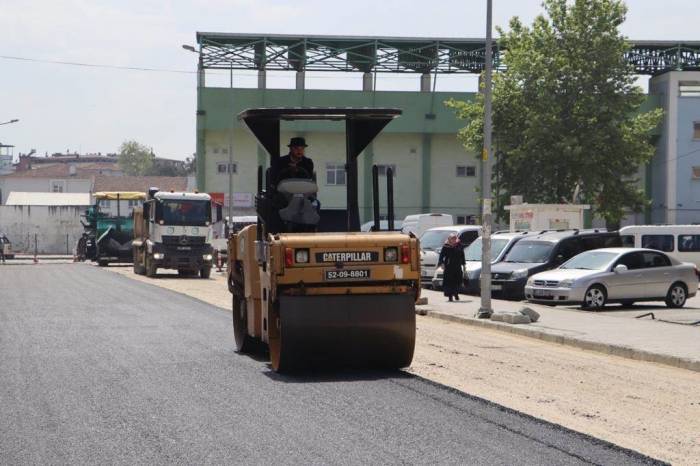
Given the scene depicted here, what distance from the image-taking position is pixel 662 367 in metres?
15.1

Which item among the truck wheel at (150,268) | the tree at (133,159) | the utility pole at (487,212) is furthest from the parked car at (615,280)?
the tree at (133,159)

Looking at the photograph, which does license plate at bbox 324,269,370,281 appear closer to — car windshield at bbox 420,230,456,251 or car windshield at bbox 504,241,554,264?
car windshield at bbox 504,241,554,264

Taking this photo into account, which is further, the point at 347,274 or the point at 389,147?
the point at 389,147

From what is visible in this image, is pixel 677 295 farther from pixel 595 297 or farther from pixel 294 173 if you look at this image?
pixel 294 173

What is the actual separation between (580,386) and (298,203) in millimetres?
3826

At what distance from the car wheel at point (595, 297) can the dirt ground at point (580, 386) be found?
308 inches

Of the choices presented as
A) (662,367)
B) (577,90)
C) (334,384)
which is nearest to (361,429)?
(334,384)

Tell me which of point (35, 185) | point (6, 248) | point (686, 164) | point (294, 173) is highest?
point (686, 164)

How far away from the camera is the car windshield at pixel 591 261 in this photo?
90.2 ft

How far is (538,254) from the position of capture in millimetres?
30969

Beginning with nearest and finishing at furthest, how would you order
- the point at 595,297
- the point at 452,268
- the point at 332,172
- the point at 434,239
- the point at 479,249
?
the point at 595,297
the point at 452,268
the point at 479,249
the point at 434,239
the point at 332,172

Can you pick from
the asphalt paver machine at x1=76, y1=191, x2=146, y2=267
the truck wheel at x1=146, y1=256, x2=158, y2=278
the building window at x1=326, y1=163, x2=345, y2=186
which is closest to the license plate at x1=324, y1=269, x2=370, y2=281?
the truck wheel at x1=146, y1=256, x2=158, y2=278

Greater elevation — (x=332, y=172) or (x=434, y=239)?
(x=332, y=172)

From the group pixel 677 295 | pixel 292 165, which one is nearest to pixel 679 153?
pixel 677 295
